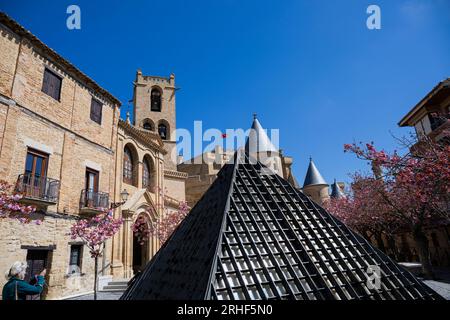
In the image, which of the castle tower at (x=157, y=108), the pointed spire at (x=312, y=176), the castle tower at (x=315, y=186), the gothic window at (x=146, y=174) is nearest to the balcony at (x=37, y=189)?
the gothic window at (x=146, y=174)

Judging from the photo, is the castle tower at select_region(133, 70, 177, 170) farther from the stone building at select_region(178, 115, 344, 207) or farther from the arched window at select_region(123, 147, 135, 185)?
the arched window at select_region(123, 147, 135, 185)

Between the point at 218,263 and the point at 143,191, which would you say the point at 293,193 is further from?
the point at 143,191

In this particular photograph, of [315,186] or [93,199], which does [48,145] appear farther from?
[315,186]

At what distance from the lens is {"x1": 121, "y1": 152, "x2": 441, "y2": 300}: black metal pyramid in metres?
2.91

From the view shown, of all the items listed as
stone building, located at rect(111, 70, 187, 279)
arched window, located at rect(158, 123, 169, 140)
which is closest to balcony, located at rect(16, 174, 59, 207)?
stone building, located at rect(111, 70, 187, 279)

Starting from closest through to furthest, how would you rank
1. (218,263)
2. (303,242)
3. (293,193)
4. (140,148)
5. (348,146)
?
(218,263), (303,242), (293,193), (348,146), (140,148)

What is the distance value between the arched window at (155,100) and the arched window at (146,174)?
1116 centimetres

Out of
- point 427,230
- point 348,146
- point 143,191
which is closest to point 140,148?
point 143,191

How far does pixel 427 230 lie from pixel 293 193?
2255 cm

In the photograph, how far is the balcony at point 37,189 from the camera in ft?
31.1

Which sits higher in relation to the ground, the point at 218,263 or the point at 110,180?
the point at 110,180

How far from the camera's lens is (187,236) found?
4066 millimetres

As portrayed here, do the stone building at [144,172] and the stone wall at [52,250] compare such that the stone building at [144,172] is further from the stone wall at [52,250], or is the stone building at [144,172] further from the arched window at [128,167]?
the stone wall at [52,250]
